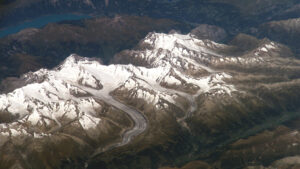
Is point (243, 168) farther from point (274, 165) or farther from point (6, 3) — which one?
point (6, 3)

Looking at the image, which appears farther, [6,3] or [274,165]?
[274,165]

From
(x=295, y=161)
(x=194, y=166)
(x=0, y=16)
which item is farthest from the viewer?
(x=194, y=166)

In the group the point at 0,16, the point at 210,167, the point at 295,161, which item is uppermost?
the point at 0,16

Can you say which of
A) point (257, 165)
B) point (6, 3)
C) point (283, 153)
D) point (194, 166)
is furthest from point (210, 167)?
point (6, 3)

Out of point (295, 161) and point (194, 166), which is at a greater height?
point (295, 161)

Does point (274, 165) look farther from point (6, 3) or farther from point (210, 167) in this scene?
point (6, 3)

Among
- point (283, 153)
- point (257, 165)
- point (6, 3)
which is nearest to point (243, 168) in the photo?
point (257, 165)

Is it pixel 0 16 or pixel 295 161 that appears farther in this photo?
pixel 295 161

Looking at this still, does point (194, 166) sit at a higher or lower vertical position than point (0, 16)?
lower

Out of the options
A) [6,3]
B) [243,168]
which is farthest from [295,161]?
[6,3]

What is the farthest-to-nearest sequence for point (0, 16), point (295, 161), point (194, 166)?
point (194, 166), point (295, 161), point (0, 16)
